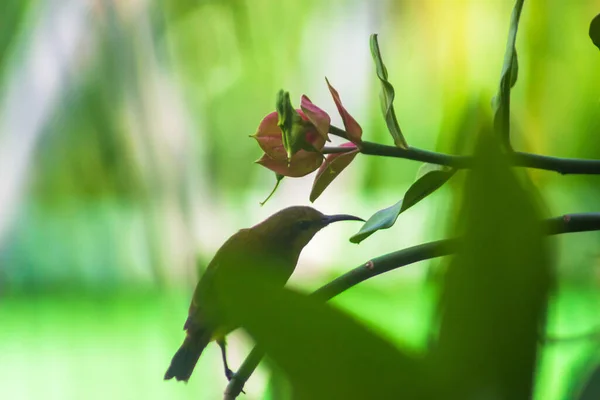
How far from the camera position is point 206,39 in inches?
26.1

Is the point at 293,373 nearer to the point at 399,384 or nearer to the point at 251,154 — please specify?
the point at 399,384

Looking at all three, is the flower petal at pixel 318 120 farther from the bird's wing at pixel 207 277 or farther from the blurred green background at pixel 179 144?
the blurred green background at pixel 179 144

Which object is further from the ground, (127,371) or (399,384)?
(399,384)

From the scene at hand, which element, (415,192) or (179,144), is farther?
(179,144)

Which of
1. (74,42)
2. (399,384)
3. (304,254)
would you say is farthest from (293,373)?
(74,42)

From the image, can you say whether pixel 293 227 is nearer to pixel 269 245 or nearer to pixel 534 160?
pixel 269 245

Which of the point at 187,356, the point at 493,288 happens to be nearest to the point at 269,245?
the point at 187,356

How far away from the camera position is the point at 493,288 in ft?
0.46

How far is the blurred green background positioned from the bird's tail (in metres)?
0.13

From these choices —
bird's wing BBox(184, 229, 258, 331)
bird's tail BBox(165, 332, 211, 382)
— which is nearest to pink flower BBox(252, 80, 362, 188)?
bird's wing BBox(184, 229, 258, 331)

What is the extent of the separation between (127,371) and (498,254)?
2.02 ft

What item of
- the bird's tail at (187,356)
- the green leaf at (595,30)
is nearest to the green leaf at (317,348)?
the green leaf at (595,30)

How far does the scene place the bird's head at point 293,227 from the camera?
1.58ft

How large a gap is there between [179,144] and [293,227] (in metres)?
0.25
